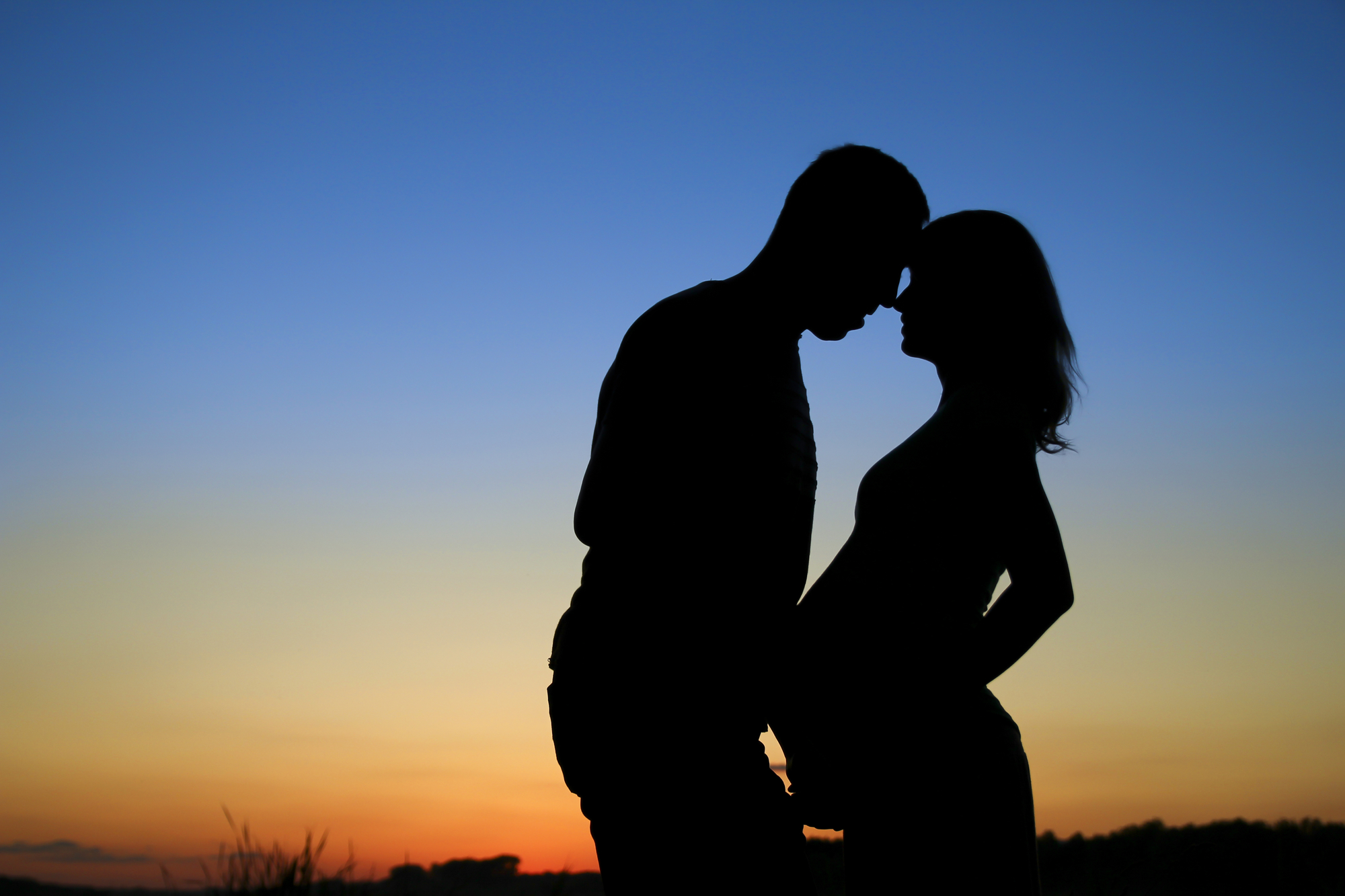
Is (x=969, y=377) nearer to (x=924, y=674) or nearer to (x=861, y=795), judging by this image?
(x=924, y=674)

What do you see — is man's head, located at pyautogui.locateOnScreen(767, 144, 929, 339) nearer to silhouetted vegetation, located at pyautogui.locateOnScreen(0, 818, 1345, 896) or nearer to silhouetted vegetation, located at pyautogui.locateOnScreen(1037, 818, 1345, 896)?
silhouetted vegetation, located at pyautogui.locateOnScreen(0, 818, 1345, 896)

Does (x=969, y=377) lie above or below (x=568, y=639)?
above

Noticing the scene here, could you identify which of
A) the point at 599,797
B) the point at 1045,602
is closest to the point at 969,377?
the point at 1045,602

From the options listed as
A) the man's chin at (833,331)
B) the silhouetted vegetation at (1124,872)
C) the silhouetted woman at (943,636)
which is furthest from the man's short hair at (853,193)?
the silhouetted vegetation at (1124,872)

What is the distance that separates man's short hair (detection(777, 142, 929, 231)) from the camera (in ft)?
6.72

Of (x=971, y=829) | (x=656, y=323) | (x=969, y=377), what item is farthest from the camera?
(x=969, y=377)

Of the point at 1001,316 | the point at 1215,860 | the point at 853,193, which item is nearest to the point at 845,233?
the point at 853,193

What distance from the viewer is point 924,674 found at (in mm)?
1751

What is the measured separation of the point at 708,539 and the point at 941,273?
92 cm

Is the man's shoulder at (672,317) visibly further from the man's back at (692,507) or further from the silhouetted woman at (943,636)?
the silhouetted woman at (943,636)

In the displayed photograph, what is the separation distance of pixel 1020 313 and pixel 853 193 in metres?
0.47

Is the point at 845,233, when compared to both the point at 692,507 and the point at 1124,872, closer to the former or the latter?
the point at 692,507

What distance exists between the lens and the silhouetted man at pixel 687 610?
1665 mm

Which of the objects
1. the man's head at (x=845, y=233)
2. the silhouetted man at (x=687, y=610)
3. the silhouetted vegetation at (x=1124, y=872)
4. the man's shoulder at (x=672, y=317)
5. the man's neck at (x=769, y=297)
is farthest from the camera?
the silhouetted vegetation at (x=1124, y=872)
